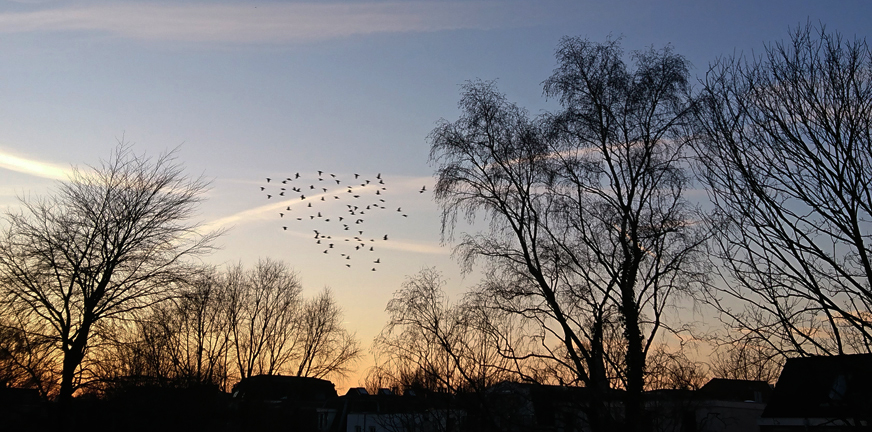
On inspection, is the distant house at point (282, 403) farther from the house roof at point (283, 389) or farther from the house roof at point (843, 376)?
the house roof at point (843, 376)

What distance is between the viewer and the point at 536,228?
19.0 m

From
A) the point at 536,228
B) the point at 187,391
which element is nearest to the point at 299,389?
the point at 187,391

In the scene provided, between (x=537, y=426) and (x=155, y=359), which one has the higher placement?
(x=155, y=359)

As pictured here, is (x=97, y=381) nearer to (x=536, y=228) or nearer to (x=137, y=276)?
Answer: (x=137, y=276)

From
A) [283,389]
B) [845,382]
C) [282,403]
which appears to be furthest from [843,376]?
[283,389]

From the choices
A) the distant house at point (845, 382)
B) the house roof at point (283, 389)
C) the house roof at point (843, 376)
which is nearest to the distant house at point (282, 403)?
the house roof at point (283, 389)

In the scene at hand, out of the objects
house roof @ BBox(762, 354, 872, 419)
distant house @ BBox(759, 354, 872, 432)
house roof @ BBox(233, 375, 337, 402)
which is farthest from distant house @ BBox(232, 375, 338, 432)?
house roof @ BBox(762, 354, 872, 419)

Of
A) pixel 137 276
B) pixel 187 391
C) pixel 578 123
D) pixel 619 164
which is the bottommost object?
pixel 187 391

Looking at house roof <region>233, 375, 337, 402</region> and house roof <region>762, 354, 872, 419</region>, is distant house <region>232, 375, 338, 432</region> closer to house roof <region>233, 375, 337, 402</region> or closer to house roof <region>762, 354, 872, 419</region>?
house roof <region>233, 375, 337, 402</region>

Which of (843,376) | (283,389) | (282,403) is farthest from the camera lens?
(283,389)

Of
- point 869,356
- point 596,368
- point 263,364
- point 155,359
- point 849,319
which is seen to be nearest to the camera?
point 849,319

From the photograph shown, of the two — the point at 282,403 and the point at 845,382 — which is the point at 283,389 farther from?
the point at 845,382

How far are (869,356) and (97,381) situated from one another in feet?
57.9

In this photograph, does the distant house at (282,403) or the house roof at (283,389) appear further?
the house roof at (283,389)
